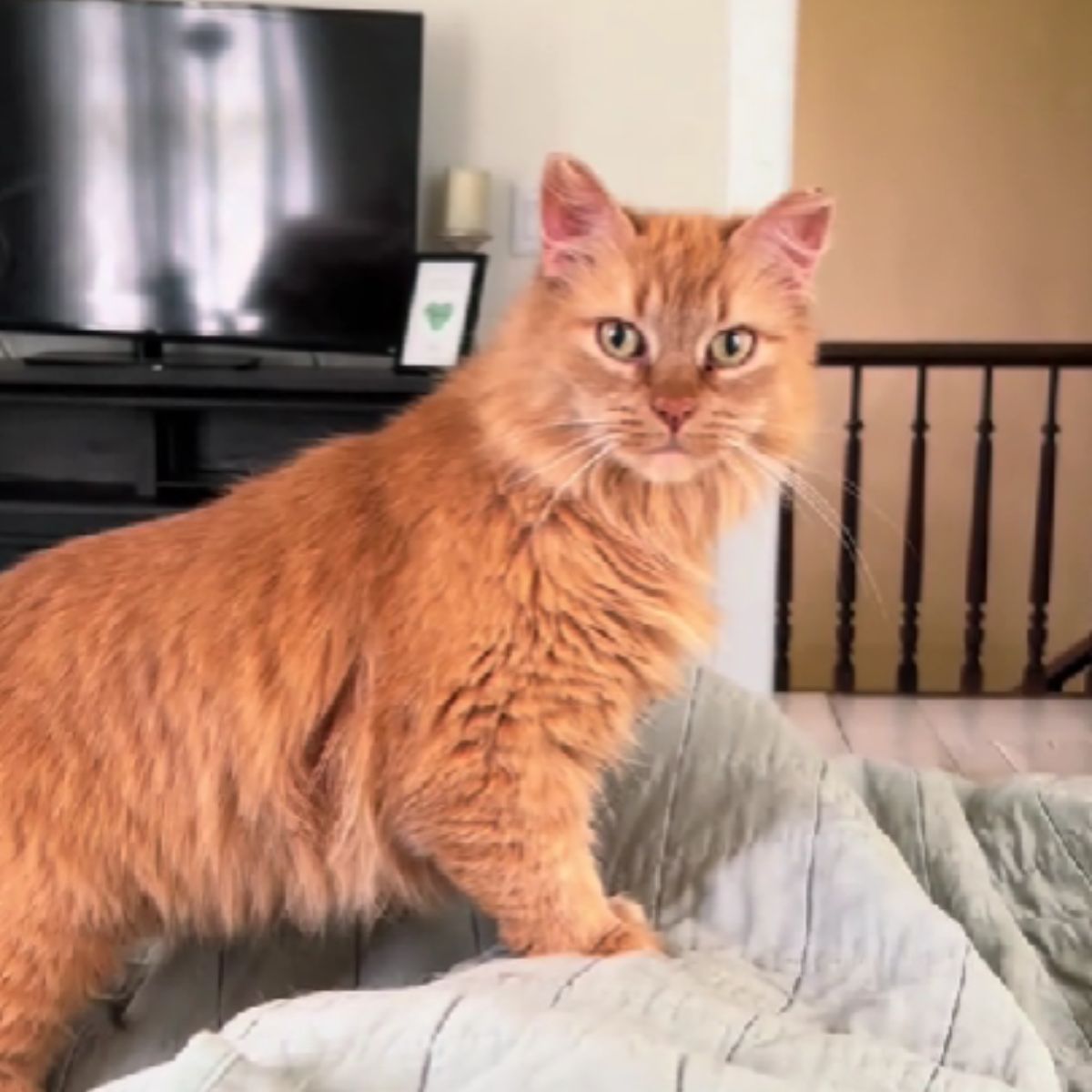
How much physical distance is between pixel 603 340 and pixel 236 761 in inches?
17.7

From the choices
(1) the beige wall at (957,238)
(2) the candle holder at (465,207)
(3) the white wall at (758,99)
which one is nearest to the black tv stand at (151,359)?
(2) the candle holder at (465,207)

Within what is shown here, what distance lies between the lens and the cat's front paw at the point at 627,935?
114cm

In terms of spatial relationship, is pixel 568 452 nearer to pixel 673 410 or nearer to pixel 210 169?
pixel 673 410

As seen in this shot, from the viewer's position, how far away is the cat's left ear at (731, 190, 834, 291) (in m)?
1.16

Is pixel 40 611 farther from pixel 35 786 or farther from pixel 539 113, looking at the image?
pixel 539 113

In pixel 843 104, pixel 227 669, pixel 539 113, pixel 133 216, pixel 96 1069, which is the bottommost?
pixel 96 1069

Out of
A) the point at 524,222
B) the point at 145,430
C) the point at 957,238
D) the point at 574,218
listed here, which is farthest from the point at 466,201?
the point at 957,238

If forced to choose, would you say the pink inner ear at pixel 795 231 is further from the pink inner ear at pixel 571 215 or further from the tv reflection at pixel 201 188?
the tv reflection at pixel 201 188

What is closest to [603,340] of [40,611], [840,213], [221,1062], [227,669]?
[227,669]

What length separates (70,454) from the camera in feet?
8.58

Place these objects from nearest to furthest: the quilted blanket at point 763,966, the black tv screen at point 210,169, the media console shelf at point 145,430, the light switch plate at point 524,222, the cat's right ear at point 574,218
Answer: the quilted blanket at point 763,966 < the cat's right ear at point 574,218 < the media console shelf at point 145,430 < the black tv screen at point 210,169 < the light switch plate at point 524,222

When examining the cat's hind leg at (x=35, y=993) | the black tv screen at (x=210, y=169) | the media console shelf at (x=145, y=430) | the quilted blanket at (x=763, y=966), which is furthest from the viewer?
the black tv screen at (x=210, y=169)

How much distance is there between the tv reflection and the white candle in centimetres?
12

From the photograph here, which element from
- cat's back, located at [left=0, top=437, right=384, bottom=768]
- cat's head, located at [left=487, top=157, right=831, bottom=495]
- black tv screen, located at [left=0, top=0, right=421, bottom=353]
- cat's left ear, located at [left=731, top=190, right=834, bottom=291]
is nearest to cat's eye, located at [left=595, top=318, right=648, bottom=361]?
cat's head, located at [left=487, top=157, right=831, bottom=495]
